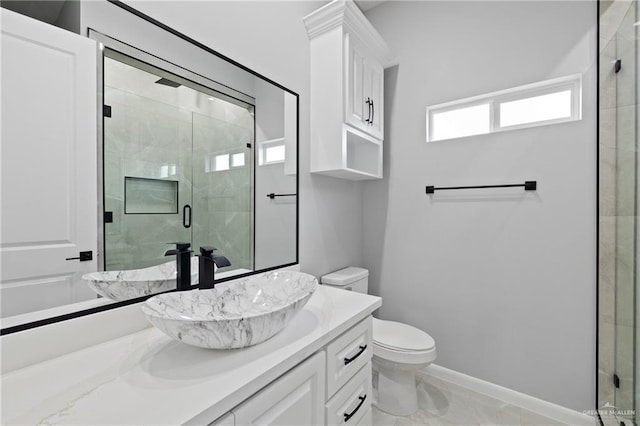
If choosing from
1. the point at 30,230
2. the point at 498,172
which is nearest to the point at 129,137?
the point at 30,230

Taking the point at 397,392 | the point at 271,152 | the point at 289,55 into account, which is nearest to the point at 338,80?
the point at 289,55

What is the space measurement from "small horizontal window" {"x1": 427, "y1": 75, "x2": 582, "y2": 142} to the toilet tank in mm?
1119

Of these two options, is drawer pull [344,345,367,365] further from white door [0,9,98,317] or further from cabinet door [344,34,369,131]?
cabinet door [344,34,369,131]

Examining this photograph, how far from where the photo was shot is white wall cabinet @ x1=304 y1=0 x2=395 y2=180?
66.2 inches

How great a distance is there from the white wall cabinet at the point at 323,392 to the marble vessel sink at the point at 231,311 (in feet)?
0.48

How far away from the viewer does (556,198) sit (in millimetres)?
1636

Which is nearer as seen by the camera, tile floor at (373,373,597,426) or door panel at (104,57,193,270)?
door panel at (104,57,193,270)

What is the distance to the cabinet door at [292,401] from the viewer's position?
26.7 inches

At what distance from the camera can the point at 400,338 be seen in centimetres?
170

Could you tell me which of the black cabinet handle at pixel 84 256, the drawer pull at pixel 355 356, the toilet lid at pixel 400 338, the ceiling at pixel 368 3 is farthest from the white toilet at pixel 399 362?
the ceiling at pixel 368 3

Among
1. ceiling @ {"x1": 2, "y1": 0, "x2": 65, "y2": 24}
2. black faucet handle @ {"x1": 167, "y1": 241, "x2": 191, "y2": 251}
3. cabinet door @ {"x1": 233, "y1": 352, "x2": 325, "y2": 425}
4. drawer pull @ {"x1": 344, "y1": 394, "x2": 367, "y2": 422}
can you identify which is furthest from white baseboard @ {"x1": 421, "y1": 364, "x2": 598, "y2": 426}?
ceiling @ {"x1": 2, "y1": 0, "x2": 65, "y2": 24}

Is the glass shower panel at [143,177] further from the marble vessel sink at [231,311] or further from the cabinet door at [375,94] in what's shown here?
the cabinet door at [375,94]

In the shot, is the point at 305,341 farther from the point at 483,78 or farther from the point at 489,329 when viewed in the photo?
the point at 483,78

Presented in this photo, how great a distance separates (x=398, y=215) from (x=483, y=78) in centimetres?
108
